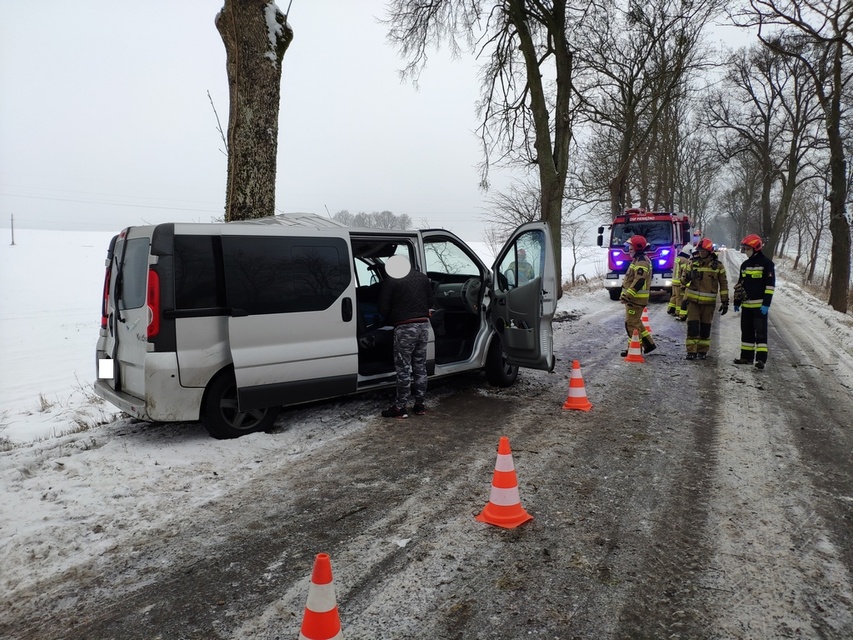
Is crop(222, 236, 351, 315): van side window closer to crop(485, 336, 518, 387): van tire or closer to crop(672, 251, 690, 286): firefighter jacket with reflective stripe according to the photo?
crop(485, 336, 518, 387): van tire

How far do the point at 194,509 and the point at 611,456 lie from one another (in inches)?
124

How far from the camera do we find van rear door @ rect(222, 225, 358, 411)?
4.57 m

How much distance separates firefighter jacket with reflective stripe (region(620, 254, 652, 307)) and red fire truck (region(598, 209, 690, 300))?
26.0 feet

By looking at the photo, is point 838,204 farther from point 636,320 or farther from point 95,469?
point 95,469

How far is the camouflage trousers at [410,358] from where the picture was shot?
5.50m

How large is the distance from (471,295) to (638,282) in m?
3.29

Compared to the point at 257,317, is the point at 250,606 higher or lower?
lower

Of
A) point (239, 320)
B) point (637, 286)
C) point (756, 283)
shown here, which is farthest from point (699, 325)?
point (239, 320)

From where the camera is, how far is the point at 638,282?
28.0 ft

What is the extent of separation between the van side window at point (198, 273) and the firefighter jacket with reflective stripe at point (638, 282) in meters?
6.35

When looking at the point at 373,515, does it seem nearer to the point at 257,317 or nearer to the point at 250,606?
the point at 250,606

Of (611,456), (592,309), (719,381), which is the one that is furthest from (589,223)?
(611,456)

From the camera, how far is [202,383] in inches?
178

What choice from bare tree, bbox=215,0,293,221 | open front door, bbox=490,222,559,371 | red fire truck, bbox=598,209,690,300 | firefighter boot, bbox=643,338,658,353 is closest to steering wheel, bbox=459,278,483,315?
open front door, bbox=490,222,559,371
